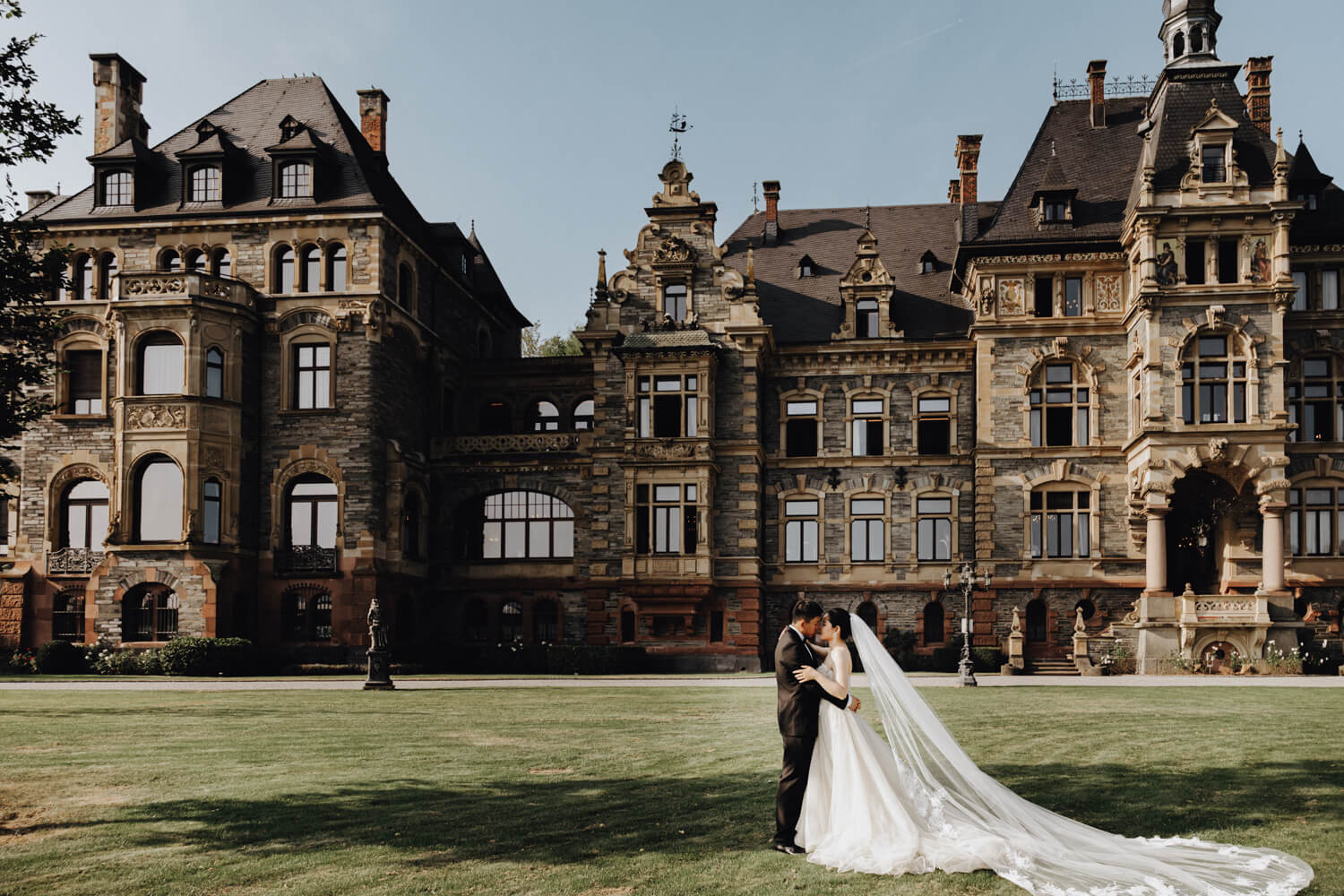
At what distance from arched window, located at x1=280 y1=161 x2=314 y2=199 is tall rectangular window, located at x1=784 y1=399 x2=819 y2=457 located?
18.5 meters

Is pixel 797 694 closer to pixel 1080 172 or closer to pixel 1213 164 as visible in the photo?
pixel 1213 164

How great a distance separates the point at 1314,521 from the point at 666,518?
21.8 m

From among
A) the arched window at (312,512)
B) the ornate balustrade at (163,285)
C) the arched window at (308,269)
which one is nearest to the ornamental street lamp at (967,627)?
the arched window at (312,512)

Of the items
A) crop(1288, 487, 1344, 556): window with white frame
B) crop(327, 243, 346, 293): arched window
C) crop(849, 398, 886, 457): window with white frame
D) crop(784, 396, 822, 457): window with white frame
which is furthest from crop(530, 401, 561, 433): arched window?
crop(1288, 487, 1344, 556): window with white frame

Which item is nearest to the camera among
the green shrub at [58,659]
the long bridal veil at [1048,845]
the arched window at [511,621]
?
the long bridal veil at [1048,845]

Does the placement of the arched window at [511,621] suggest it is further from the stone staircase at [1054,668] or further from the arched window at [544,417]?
the stone staircase at [1054,668]

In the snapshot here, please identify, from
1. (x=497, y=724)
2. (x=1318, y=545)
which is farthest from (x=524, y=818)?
(x=1318, y=545)

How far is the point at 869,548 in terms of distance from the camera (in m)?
44.9

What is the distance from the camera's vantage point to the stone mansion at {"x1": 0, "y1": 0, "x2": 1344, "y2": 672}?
40219 mm

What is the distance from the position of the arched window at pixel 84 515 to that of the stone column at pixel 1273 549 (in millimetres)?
37542

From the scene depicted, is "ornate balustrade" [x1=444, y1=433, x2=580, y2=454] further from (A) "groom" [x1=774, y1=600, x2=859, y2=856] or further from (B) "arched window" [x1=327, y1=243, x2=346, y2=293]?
(A) "groom" [x1=774, y1=600, x2=859, y2=856]

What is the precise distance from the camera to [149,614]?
3991 cm

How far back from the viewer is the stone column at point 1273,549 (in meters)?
39.0

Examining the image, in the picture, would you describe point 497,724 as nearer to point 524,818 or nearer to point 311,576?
point 524,818
